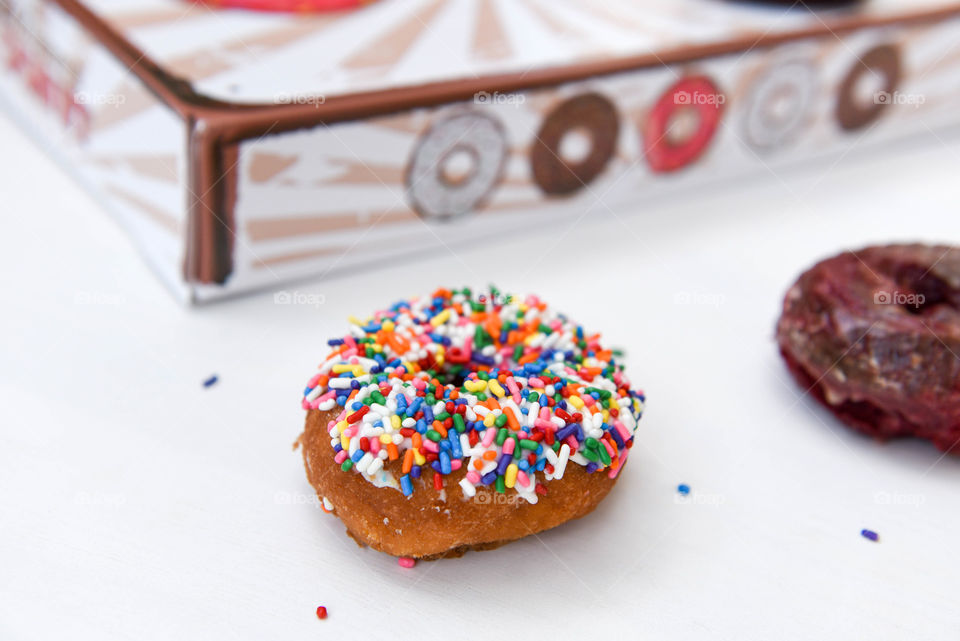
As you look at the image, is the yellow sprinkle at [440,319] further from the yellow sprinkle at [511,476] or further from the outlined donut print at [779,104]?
the outlined donut print at [779,104]

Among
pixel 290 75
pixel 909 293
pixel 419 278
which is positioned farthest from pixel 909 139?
pixel 290 75

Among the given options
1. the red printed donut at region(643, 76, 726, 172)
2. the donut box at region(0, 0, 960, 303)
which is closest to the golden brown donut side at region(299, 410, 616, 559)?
the donut box at region(0, 0, 960, 303)

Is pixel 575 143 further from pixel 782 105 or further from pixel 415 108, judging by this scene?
pixel 782 105

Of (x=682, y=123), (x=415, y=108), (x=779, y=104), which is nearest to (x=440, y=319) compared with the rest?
(x=415, y=108)

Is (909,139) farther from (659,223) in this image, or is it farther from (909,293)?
(909,293)

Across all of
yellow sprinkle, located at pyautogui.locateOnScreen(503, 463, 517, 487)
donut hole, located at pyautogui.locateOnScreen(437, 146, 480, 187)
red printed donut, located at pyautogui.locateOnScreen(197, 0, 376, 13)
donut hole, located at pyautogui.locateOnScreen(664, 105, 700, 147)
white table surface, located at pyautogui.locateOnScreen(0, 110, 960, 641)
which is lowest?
white table surface, located at pyautogui.locateOnScreen(0, 110, 960, 641)

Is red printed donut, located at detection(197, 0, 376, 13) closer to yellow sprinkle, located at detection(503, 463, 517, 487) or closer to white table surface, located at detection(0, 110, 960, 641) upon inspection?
white table surface, located at detection(0, 110, 960, 641)
